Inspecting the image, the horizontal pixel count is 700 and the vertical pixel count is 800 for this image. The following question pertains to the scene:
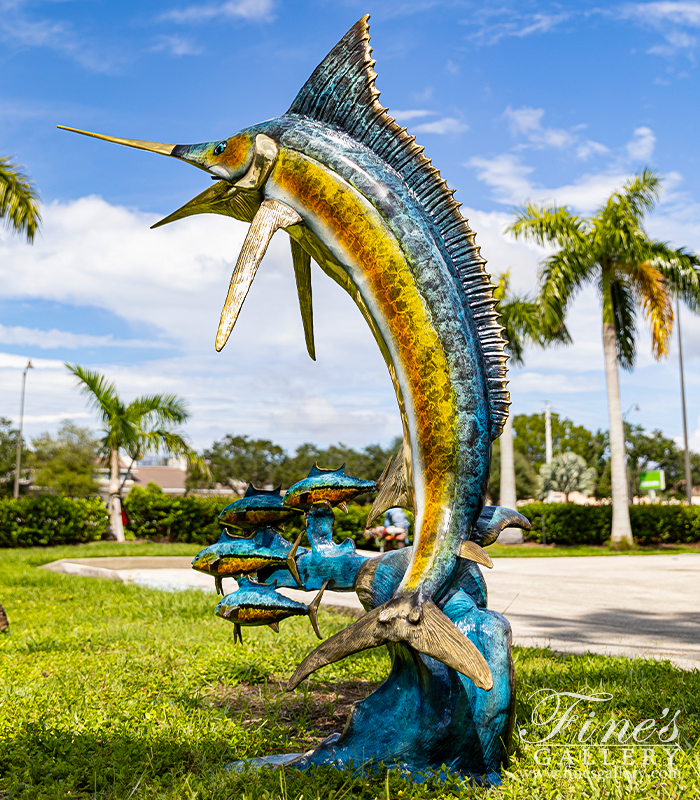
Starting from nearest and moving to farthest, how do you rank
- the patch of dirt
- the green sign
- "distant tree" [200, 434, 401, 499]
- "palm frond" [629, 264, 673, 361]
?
the patch of dirt → "palm frond" [629, 264, 673, 361] → the green sign → "distant tree" [200, 434, 401, 499]

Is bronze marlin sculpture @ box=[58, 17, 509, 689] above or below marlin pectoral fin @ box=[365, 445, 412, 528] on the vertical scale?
above

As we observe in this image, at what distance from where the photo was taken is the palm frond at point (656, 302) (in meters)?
13.9

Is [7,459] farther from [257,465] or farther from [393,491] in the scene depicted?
[393,491]

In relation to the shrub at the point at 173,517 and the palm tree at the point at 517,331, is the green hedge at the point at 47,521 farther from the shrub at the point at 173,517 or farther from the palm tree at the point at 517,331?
the palm tree at the point at 517,331

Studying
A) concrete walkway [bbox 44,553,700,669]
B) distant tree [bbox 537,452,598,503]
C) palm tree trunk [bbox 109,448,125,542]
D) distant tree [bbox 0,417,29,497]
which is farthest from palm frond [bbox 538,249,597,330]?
distant tree [bbox 0,417,29,497]

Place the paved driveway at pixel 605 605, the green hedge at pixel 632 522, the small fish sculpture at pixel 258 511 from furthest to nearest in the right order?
the green hedge at pixel 632 522
the paved driveway at pixel 605 605
the small fish sculpture at pixel 258 511

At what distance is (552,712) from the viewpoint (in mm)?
3207

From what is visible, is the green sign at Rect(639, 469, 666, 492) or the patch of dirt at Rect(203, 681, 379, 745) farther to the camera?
the green sign at Rect(639, 469, 666, 492)

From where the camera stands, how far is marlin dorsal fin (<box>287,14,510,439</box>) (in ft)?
7.95

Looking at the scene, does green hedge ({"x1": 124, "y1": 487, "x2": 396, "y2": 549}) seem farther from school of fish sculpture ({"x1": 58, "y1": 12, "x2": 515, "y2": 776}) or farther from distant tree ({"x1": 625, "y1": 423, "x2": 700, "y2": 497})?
distant tree ({"x1": 625, "y1": 423, "x2": 700, "y2": 497})

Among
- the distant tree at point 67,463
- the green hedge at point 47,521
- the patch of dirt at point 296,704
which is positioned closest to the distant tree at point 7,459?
the distant tree at point 67,463

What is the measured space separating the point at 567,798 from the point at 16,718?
8.58ft

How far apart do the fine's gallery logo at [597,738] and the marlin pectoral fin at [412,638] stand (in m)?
0.94

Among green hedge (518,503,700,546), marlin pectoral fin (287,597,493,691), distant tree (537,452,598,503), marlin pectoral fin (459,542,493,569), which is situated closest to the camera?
marlin pectoral fin (287,597,493,691)
